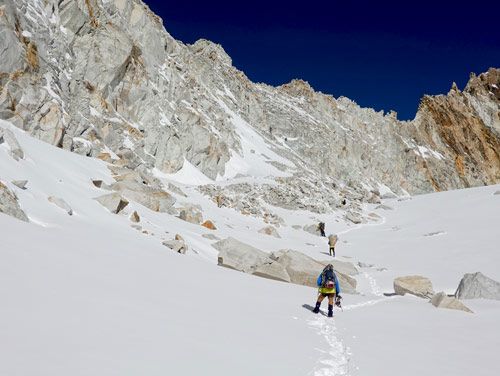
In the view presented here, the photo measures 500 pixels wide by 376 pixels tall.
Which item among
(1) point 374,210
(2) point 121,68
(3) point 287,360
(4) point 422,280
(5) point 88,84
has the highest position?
(2) point 121,68

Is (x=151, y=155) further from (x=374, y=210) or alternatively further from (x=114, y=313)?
(x=114, y=313)

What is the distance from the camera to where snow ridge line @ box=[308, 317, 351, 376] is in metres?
7.31

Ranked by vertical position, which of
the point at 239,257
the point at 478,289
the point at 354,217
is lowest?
the point at 478,289

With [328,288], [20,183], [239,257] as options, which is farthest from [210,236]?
[328,288]

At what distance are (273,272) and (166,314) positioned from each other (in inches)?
443

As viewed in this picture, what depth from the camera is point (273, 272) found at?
19.4 meters

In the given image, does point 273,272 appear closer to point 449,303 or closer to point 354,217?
point 449,303

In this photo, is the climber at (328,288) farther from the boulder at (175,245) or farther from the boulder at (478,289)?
the boulder at (175,245)

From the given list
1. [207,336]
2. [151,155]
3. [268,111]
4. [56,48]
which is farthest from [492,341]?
[268,111]

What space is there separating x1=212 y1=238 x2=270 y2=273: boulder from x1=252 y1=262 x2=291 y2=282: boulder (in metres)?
0.65

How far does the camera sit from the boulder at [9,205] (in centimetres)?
1313

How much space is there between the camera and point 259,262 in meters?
20.9

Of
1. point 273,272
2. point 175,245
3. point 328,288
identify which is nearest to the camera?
point 328,288

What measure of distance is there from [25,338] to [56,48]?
3721cm
